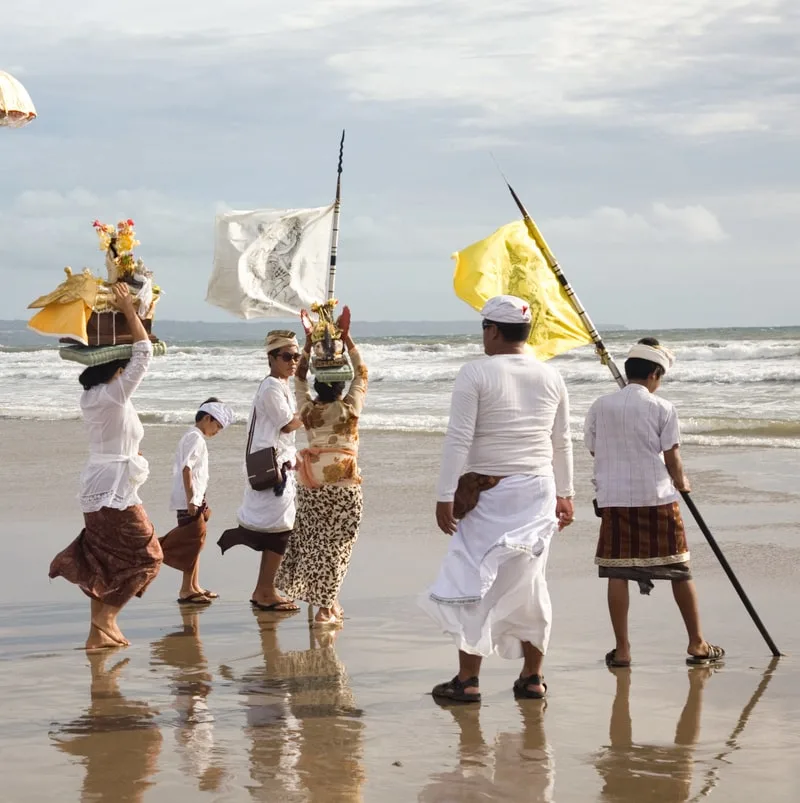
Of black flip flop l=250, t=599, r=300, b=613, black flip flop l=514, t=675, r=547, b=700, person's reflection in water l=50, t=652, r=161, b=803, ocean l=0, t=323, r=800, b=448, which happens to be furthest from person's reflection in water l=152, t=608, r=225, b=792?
ocean l=0, t=323, r=800, b=448

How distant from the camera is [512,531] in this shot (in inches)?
202

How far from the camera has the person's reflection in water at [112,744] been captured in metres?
4.11

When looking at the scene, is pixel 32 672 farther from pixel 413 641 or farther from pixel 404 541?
pixel 404 541

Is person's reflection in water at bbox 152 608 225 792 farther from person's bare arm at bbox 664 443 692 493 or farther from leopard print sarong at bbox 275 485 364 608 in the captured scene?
person's bare arm at bbox 664 443 692 493

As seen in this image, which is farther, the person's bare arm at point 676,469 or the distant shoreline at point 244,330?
the distant shoreline at point 244,330

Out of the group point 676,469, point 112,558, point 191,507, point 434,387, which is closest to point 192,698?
point 112,558

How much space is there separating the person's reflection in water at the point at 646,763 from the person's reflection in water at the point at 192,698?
132 centimetres

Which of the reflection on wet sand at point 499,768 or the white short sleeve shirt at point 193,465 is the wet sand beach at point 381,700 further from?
the white short sleeve shirt at point 193,465

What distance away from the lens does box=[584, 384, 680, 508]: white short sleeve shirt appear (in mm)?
5848

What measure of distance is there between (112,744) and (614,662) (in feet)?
7.70

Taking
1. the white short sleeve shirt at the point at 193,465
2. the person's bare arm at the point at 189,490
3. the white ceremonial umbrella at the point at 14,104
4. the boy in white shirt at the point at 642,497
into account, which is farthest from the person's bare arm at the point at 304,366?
the white ceremonial umbrella at the point at 14,104

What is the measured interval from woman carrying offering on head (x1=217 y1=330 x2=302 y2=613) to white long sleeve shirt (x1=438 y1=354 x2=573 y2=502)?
2267mm

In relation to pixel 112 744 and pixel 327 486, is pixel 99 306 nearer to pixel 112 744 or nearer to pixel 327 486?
pixel 327 486

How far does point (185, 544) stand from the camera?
7.36 m
